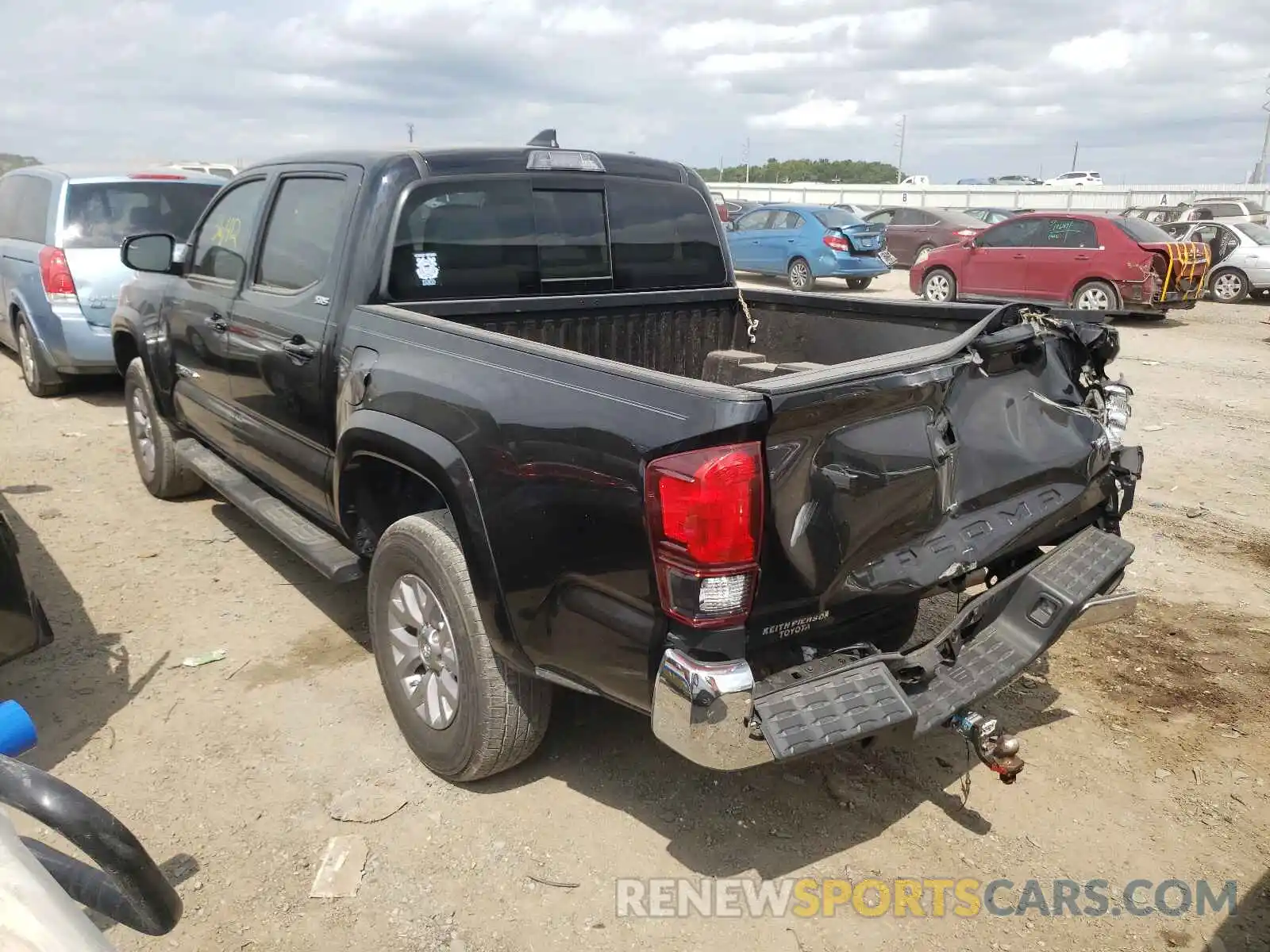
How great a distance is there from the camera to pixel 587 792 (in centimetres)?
307

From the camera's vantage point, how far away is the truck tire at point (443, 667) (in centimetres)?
279

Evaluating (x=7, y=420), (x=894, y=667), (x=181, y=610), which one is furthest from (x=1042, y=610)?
(x=7, y=420)

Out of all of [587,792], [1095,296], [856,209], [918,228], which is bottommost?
[587,792]

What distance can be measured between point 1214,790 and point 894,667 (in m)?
1.50

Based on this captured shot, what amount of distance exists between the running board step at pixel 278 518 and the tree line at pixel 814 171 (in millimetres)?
81466

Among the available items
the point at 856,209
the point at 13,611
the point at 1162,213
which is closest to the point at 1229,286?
the point at 1162,213

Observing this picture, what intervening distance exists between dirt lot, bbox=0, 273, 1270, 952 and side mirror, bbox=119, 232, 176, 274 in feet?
5.15

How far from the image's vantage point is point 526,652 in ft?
8.62

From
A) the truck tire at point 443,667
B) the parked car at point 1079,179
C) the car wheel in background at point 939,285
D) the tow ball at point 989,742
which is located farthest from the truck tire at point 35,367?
the parked car at point 1079,179

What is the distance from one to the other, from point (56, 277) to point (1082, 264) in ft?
42.7

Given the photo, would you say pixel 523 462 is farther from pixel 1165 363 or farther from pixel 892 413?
pixel 1165 363

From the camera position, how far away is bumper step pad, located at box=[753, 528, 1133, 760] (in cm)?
218

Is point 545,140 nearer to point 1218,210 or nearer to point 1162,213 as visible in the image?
point 1162,213

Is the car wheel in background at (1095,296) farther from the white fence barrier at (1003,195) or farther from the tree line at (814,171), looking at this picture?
the tree line at (814,171)
